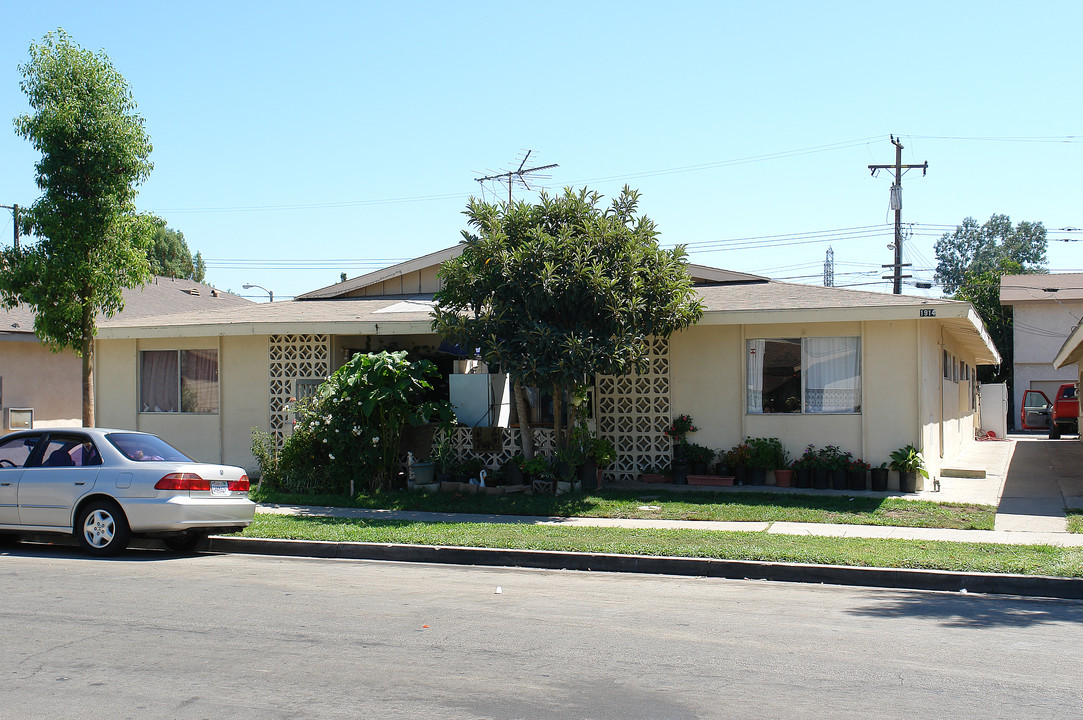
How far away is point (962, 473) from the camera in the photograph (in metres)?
17.9

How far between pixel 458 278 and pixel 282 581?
6.46 metres

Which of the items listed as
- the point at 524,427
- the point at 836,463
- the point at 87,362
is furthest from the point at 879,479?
the point at 87,362

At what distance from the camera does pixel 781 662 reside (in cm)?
611

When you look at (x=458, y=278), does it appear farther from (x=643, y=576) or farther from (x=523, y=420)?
(x=643, y=576)

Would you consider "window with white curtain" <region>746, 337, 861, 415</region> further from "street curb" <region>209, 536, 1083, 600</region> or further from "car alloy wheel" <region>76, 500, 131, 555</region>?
"car alloy wheel" <region>76, 500, 131, 555</region>

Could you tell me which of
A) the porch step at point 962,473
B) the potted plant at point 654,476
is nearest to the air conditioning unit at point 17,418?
the potted plant at point 654,476

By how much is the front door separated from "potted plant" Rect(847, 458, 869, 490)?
29.9 m

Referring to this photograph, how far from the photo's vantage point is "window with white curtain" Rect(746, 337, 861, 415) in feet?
50.6

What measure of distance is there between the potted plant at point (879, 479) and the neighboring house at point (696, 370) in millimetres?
298

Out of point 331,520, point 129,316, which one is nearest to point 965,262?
point 129,316

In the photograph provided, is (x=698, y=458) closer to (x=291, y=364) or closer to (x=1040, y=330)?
(x=291, y=364)

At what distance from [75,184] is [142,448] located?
6587 millimetres

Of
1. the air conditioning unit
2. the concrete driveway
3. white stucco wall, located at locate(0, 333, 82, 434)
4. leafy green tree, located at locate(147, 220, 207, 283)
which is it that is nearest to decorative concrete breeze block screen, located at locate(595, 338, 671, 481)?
the concrete driveway

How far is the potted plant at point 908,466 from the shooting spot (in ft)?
48.5
